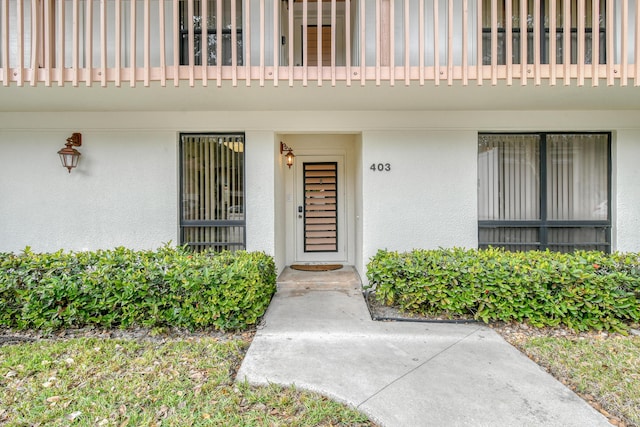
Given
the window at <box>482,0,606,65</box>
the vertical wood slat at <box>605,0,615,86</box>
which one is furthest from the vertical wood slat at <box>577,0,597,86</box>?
the window at <box>482,0,606,65</box>

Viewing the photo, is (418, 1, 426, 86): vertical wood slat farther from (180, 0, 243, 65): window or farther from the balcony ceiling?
(180, 0, 243, 65): window

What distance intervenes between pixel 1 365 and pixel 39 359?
267 millimetres

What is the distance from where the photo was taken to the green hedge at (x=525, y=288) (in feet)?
11.9

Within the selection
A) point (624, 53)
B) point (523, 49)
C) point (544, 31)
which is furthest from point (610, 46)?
point (544, 31)

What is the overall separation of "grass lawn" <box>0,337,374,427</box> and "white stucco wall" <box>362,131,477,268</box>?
2.86 metres

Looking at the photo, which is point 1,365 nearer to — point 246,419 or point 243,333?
point 243,333

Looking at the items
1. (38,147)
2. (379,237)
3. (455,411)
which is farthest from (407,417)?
(38,147)

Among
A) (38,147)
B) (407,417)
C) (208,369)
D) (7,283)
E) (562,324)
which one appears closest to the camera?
(407,417)

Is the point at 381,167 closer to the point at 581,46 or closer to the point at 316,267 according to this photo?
the point at 316,267

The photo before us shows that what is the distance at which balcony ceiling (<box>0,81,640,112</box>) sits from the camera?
4117 millimetres

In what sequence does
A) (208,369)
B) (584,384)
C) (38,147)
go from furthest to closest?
(38,147) → (208,369) → (584,384)

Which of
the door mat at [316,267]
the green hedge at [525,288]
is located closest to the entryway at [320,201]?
the door mat at [316,267]

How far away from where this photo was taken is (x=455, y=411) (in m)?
2.28

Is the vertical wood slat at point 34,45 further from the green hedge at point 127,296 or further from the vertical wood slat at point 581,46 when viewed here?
the vertical wood slat at point 581,46
